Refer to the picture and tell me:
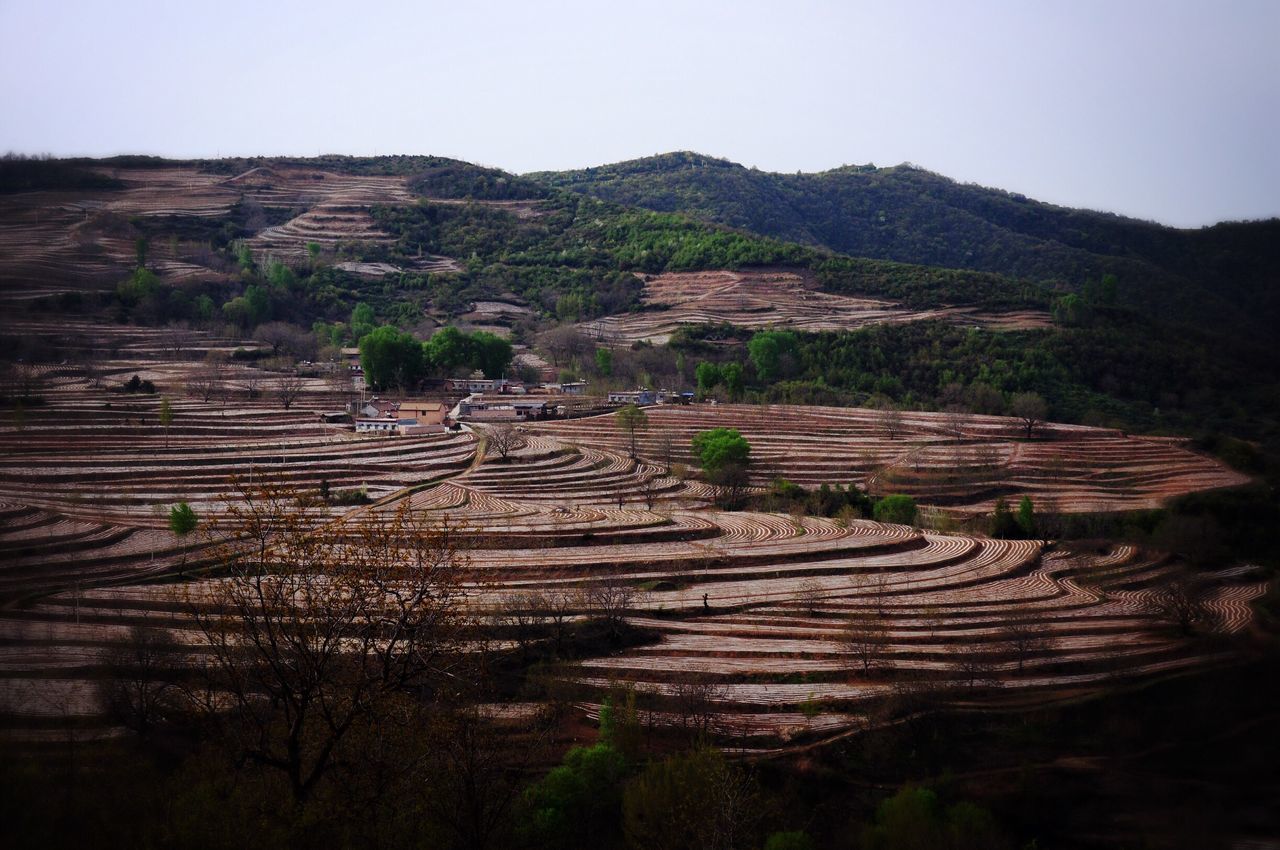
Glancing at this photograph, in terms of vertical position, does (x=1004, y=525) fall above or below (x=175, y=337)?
below

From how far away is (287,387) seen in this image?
4159 centimetres

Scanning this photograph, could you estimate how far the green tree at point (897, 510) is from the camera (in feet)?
97.6

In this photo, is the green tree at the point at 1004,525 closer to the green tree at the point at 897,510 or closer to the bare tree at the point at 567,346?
the green tree at the point at 897,510

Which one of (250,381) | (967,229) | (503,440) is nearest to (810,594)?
(503,440)

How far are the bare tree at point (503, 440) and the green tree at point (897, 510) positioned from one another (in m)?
14.1

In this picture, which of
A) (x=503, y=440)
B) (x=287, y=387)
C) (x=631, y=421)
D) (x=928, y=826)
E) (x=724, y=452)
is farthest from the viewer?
(x=287, y=387)

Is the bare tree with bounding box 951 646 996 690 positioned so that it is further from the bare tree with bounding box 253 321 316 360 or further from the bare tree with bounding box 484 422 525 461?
the bare tree with bounding box 253 321 316 360

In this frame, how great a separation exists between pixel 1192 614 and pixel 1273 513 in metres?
4.85

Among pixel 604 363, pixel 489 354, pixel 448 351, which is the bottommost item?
pixel 604 363

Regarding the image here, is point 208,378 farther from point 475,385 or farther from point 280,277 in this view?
point 280,277

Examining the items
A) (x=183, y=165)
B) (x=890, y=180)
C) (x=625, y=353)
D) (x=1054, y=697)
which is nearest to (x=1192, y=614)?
(x=1054, y=697)

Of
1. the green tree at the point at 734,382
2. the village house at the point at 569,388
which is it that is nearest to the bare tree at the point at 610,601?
the green tree at the point at 734,382

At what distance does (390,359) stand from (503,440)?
12995 mm

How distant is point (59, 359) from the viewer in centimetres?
2717
